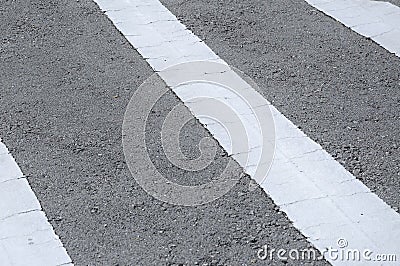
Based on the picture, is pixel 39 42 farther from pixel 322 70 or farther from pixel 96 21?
pixel 322 70

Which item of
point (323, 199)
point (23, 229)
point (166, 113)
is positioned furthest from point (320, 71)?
point (23, 229)

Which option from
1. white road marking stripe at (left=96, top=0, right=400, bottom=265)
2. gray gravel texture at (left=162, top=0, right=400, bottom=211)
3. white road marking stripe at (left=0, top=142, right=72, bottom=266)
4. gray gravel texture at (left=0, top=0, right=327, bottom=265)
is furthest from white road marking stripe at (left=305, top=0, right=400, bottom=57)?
white road marking stripe at (left=0, top=142, right=72, bottom=266)

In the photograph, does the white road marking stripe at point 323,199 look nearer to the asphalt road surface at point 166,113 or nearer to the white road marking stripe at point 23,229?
the asphalt road surface at point 166,113

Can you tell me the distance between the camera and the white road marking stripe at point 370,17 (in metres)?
6.55

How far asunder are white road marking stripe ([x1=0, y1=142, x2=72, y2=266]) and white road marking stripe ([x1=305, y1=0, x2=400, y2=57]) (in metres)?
3.17

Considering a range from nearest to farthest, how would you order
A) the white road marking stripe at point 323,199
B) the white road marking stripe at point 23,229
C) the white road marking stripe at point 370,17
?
the white road marking stripe at point 23,229 → the white road marking stripe at point 323,199 → the white road marking stripe at point 370,17

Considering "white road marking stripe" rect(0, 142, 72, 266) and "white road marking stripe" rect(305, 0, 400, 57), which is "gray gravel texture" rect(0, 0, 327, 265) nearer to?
"white road marking stripe" rect(0, 142, 72, 266)

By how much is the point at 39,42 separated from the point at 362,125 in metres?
2.74

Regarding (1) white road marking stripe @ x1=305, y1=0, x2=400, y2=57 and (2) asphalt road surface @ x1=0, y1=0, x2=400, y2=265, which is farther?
(1) white road marking stripe @ x1=305, y1=0, x2=400, y2=57

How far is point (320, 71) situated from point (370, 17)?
4.24ft

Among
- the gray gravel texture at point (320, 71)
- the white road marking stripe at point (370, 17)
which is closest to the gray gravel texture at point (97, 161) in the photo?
the gray gravel texture at point (320, 71)

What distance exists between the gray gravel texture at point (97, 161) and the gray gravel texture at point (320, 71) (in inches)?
26.7

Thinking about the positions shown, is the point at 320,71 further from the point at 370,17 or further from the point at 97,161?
the point at 97,161

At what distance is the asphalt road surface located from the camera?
13.9ft
